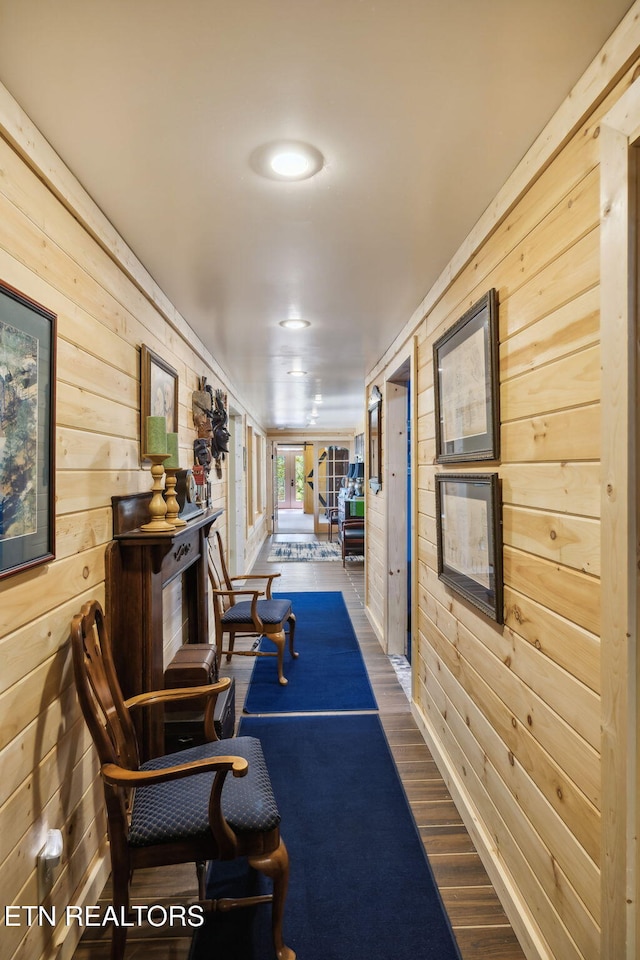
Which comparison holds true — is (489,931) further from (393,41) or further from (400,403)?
(400,403)

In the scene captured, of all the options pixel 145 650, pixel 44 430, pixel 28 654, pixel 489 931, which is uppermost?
pixel 44 430

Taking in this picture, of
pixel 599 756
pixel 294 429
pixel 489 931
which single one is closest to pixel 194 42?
pixel 599 756

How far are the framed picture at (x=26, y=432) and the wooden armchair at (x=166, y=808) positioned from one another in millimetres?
352

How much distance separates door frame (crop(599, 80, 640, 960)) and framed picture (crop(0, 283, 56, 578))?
1.30 meters

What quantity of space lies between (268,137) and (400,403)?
2748 mm

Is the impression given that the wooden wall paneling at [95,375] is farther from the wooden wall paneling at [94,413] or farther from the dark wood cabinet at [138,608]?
the dark wood cabinet at [138,608]

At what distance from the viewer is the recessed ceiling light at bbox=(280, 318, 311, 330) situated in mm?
3073

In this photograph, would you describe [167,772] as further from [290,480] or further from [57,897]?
[290,480]

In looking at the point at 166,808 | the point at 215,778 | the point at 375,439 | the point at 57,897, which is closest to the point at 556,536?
the point at 215,778

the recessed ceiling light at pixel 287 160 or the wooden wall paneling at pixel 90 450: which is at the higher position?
the recessed ceiling light at pixel 287 160

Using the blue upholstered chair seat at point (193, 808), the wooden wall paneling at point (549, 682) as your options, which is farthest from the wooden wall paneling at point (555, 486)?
the blue upholstered chair seat at point (193, 808)

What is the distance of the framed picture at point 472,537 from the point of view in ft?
5.49

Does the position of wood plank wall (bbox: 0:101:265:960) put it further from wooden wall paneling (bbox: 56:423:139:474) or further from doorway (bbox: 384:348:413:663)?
doorway (bbox: 384:348:413:663)

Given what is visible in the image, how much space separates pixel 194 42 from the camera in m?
1.03
